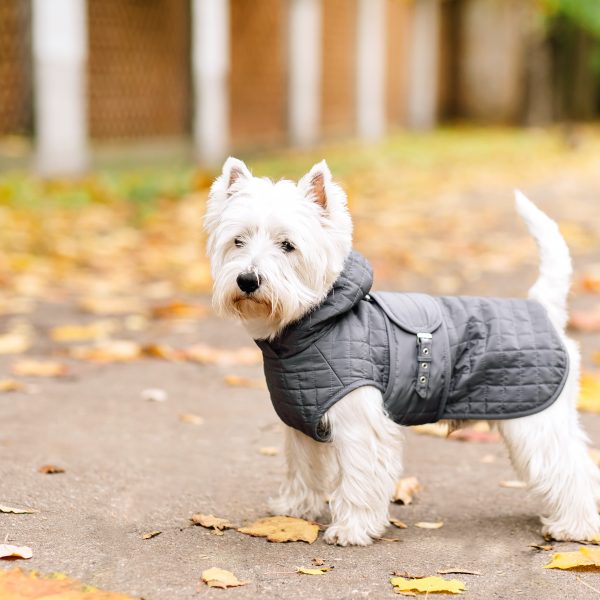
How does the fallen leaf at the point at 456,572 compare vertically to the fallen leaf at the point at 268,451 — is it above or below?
above

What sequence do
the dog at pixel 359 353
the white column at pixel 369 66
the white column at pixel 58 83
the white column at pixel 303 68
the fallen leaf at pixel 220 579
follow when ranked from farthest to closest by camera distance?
the white column at pixel 369 66, the white column at pixel 303 68, the white column at pixel 58 83, the dog at pixel 359 353, the fallen leaf at pixel 220 579

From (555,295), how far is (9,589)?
82.6 inches

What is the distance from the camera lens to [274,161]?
55.9ft

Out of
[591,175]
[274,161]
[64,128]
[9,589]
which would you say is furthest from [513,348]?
[274,161]

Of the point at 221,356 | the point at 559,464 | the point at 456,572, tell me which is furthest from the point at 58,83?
the point at 456,572

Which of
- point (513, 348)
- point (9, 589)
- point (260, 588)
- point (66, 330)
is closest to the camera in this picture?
point (9, 589)

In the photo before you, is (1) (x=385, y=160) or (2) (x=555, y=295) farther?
(1) (x=385, y=160)

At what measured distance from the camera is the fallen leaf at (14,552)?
9.96 feet

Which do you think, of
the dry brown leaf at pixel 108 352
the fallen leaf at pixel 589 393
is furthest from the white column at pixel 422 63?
the fallen leaf at pixel 589 393

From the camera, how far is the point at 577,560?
10.5 feet

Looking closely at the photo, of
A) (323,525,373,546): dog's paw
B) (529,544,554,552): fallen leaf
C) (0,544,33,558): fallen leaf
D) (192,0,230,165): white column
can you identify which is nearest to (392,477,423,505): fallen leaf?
(323,525,373,546): dog's paw

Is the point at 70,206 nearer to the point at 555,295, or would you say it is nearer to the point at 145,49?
the point at 145,49

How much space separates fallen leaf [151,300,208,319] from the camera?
22.3 feet

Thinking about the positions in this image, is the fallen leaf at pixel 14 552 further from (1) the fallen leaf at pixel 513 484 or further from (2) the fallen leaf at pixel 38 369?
(2) the fallen leaf at pixel 38 369
